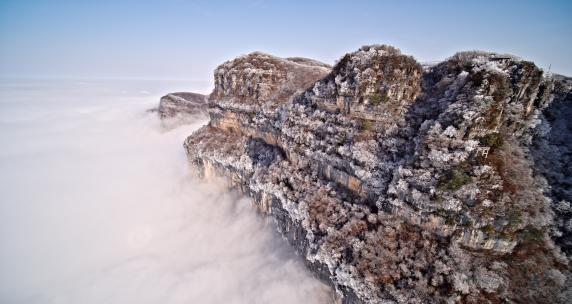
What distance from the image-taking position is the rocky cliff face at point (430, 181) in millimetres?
17641

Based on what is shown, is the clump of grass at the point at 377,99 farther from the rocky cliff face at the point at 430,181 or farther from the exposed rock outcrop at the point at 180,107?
the exposed rock outcrop at the point at 180,107

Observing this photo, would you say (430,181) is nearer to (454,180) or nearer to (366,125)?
(454,180)

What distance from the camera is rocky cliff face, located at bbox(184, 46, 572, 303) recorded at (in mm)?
17641

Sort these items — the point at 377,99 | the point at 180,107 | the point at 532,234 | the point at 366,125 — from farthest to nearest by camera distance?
the point at 180,107
the point at 377,99
the point at 366,125
the point at 532,234

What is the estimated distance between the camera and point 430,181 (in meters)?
20.7

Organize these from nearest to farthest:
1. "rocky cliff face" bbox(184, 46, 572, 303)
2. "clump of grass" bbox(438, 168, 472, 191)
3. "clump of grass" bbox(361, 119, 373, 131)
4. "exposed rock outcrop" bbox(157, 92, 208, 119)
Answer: "rocky cliff face" bbox(184, 46, 572, 303) < "clump of grass" bbox(438, 168, 472, 191) < "clump of grass" bbox(361, 119, 373, 131) < "exposed rock outcrop" bbox(157, 92, 208, 119)

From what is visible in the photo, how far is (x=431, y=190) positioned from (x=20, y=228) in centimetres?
9069

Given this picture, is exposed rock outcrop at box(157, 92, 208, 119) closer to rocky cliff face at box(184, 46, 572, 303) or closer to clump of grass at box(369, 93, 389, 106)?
rocky cliff face at box(184, 46, 572, 303)

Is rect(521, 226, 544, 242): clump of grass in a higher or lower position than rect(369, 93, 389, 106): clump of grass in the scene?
lower

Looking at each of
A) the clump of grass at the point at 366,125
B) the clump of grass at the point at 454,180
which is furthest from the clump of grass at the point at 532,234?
the clump of grass at the point at 366,125

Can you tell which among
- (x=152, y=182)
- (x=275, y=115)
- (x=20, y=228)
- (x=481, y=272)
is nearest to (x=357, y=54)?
(x=275, y=115)

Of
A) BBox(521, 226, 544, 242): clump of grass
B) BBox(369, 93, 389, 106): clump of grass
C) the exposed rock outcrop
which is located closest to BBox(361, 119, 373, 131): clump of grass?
BBox(369, 93, 389, 106): clump of grass

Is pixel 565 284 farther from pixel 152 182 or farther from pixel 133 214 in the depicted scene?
pixel 152 182

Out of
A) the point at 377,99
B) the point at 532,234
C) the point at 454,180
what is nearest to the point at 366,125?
the point at 377,99
